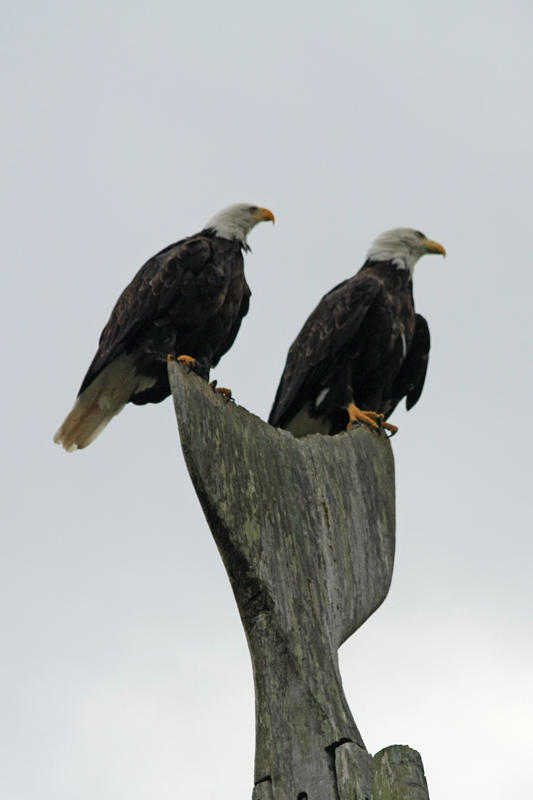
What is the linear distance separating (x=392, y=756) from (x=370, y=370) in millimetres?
5168

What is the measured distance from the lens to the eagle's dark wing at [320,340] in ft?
30.6

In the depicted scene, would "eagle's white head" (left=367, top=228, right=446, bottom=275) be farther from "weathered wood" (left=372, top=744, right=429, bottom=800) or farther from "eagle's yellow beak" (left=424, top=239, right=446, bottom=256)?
"weathered wood" (left=372, top=744, right=429, bottom=800)

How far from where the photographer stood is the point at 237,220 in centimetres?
941

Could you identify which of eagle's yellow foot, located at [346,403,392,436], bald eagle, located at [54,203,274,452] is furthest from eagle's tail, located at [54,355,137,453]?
eagle's yellow foot, located at [346,403,392,436]

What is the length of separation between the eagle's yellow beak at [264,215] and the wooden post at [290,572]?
11.3ft

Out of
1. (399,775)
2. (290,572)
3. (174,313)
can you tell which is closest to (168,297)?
(174,313)

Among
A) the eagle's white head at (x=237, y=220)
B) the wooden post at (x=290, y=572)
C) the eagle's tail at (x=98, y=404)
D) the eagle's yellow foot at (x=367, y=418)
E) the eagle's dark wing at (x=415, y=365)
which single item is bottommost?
the wooden post at (x=290, y=572)

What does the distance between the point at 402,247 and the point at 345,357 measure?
3.97ft

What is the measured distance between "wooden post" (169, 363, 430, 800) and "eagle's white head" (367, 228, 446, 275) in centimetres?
379

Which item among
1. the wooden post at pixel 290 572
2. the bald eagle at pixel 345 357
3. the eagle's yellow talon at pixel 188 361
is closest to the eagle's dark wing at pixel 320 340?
the bald eagle at pixel 345 357

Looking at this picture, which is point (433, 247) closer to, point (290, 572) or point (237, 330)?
point (237, 330)

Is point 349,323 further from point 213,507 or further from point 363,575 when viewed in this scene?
point 213,507

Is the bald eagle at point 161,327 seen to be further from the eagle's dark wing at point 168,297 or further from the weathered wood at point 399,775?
the weathered wood at point 399,775

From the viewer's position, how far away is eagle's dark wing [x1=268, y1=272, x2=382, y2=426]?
9320 mm
